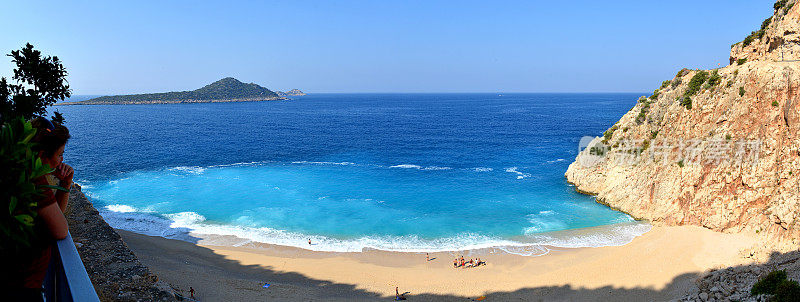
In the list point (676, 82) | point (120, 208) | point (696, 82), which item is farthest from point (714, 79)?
point (120, 208)

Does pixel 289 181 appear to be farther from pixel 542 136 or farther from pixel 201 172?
pixel 542 136

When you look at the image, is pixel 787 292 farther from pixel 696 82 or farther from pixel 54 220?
pixel 696 82

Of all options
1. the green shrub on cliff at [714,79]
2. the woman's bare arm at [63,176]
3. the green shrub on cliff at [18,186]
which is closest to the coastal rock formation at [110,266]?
the woman's bare arm at [63,176]

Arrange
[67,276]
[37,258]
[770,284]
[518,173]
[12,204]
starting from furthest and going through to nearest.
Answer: [518,173] → [770,284] → [67,276] → [37,258] → [12,204]

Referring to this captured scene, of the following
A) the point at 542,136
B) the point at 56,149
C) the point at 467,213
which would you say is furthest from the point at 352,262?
the point at 542,136

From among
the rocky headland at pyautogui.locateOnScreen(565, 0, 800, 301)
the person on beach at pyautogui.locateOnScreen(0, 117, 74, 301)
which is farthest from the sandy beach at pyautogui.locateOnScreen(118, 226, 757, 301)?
the person on beach at pyautogui.locateOnScreen(0, 117, 74, 301)

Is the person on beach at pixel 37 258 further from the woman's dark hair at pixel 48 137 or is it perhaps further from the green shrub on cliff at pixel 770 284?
the green shrub on cliff at pixel 770 284
